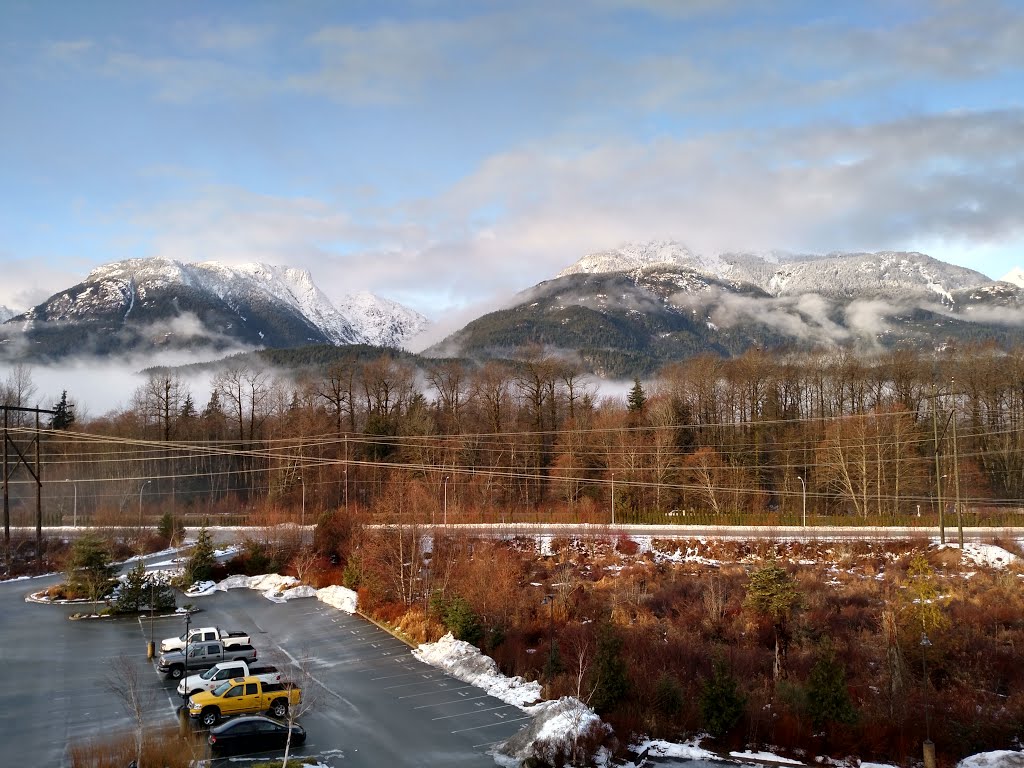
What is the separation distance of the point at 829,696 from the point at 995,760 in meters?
3.61

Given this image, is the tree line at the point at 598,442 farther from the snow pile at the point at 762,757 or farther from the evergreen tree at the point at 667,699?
the snow pile at the point at 762,757

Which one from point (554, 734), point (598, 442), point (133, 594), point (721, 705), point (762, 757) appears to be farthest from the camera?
point (598, 442)

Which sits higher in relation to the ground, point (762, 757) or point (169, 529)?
point (169, 529)

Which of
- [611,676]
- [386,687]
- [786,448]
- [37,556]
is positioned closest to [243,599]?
[37,556]

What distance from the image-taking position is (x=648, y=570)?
38469 millimetres

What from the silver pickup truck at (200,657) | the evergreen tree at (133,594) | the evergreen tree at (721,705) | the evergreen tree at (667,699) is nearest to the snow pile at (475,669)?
the evergreen tree at (667,699)

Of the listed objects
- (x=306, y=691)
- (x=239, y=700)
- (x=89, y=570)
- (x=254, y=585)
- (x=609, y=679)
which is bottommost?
(x=254, y=585)

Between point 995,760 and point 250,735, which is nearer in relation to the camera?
point 995,760

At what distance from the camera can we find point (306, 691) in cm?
2286

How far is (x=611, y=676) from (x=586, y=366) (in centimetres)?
12217

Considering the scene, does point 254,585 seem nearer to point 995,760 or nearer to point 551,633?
point 551,633

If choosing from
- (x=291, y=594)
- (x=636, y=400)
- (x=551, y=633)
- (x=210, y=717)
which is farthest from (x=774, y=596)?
(x=636, y=400)

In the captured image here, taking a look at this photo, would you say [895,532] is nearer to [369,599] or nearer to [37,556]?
[369,599]

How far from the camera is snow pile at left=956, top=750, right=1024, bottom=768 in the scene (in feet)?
55.8
